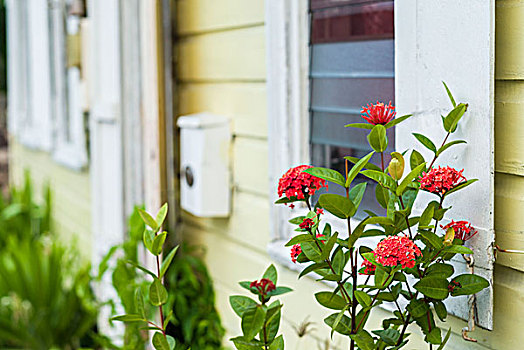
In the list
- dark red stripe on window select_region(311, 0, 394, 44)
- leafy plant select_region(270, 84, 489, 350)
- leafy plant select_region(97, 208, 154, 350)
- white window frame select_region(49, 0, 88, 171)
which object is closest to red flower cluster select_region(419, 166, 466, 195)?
leafy plant select_region(270, 84, 489, 350)

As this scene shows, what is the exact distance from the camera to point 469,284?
51.8 inches

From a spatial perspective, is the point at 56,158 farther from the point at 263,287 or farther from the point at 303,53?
the point at 263,287

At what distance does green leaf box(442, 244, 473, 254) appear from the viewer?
125cm

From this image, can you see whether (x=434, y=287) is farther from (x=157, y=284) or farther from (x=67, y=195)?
(x=67, y=195)

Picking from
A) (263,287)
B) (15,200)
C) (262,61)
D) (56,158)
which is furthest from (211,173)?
(15,200)

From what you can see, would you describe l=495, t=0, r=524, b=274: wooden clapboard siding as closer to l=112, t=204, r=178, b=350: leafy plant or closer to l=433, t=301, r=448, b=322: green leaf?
→ l=433, t=301, r=448, b=322: green leaf

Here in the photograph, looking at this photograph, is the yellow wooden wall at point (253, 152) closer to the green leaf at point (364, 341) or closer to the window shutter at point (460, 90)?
the window shutter at point (460, 90)

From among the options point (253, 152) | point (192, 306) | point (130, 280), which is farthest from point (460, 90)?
point (130, 280)

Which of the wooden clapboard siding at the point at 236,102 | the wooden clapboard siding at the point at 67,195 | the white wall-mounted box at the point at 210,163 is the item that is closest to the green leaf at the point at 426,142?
the wooden clapboard siding at the point at 236,102

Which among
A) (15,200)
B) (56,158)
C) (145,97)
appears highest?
(145,97)

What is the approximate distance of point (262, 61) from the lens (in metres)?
2.23

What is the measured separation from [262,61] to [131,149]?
97 centimetres

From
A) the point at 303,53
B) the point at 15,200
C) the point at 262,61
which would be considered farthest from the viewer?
the point at 15,200

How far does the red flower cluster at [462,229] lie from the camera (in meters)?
1.32
